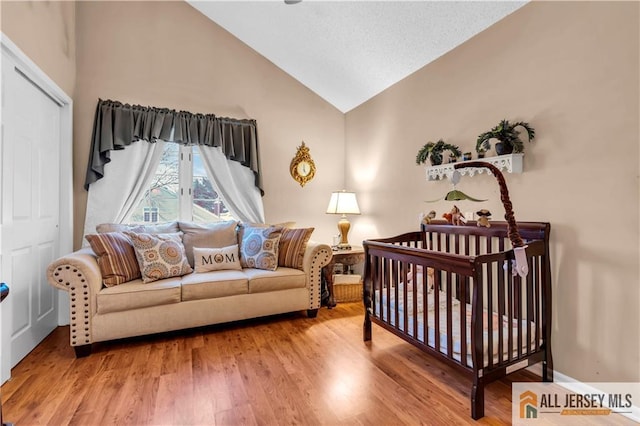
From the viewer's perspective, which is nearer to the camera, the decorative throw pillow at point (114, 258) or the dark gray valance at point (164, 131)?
the decorative throw pillow at point (114, 258)

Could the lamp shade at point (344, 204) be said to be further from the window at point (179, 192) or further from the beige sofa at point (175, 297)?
the window at point (179, 192)

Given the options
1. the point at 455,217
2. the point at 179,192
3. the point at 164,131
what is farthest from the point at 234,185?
the point at 455,217

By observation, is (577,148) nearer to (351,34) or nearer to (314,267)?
(351,34)

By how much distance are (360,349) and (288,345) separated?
548mm

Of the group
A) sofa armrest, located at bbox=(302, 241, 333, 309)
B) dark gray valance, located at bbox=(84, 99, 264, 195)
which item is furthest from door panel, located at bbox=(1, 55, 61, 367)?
sofa armrest, located at bbox=(302, 241, 333, 309)

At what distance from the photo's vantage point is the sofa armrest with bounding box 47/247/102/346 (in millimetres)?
2178


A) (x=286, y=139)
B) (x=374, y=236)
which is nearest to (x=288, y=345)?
(x=374, y=236)

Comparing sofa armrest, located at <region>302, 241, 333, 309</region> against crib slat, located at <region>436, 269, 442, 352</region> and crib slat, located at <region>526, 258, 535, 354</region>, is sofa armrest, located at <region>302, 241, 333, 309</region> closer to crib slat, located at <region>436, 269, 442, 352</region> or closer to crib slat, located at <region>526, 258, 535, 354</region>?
crib slat, located at <region>436, 269, 442, 352</region>

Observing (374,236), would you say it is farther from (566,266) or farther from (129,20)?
(129,20)

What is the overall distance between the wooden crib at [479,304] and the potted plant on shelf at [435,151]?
621 mm

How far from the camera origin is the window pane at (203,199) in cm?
349

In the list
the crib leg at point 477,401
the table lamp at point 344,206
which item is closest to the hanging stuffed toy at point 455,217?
the crib leg at point 477,401

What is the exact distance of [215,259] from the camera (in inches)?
114

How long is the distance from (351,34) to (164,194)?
2472 millimetres
